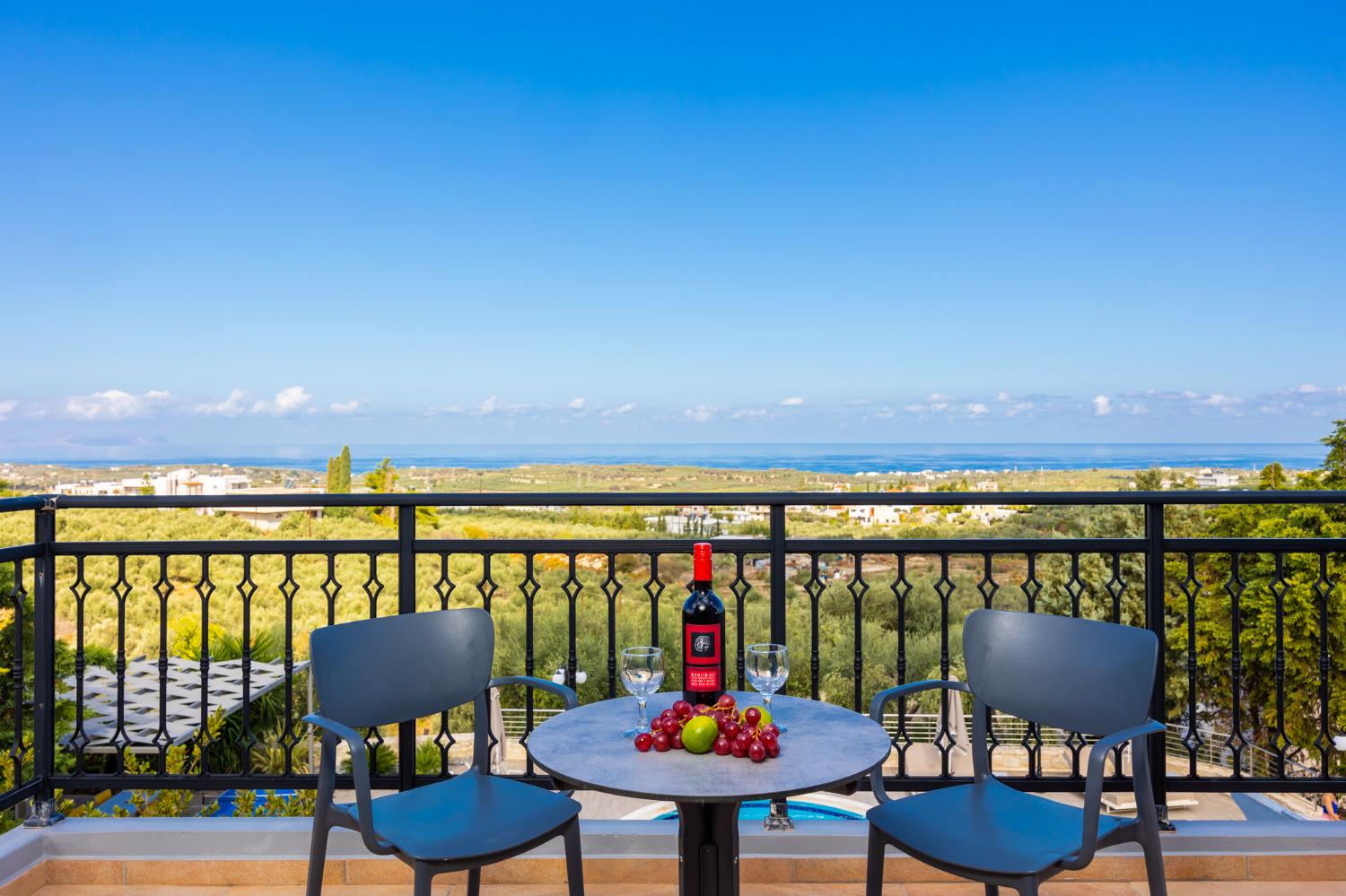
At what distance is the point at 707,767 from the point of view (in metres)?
1.22

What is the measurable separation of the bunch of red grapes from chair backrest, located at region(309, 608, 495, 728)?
70cm

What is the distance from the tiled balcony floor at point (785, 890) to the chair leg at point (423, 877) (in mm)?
897

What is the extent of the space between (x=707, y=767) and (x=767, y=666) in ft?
0.93

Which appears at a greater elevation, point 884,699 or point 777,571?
point 777,571

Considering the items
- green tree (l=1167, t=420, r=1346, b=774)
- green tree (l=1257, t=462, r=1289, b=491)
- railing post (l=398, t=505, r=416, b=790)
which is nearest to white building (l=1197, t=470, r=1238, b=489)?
green tree (l=1257, t=462, r=1289, b=491)

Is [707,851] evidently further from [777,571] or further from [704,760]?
[777,571]

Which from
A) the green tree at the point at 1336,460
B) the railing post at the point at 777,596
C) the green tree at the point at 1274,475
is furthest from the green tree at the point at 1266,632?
the railing post at the point at 777,596

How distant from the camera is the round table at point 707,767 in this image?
1.13 metres

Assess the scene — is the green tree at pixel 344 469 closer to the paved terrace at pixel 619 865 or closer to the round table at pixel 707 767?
the paved terrace at pixel 619 865

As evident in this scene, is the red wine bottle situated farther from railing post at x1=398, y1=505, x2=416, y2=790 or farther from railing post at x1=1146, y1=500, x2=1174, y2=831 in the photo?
railing post at x1=1146, y1=500, x2=1174, y2=831

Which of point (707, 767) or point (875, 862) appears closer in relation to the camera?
point (707, 767)

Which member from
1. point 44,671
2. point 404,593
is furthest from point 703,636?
point 44,671

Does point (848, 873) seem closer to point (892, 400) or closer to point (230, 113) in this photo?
point (230, 113)

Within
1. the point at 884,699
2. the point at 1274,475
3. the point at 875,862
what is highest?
the point at 884,699
